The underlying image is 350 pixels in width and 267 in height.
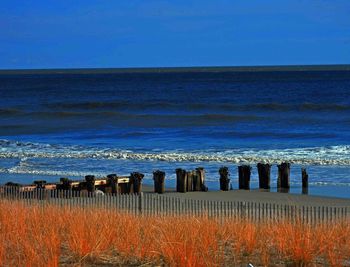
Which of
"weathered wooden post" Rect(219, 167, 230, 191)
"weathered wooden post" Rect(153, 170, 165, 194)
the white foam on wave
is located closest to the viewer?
"weathered wooden post" Rect(153, 170, 165, 194)

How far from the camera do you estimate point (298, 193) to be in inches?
1115

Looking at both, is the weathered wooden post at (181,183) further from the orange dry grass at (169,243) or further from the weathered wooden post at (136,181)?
the orange dry grass at (169,243)

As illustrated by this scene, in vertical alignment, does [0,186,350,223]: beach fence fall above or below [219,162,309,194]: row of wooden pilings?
below

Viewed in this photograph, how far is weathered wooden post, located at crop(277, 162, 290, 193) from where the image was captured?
29556mm

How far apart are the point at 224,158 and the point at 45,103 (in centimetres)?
6841

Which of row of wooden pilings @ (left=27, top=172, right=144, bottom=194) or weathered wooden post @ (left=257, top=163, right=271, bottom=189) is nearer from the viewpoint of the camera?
row of wooden pilings @ (left=27, top=172, right=144, bottom=194)

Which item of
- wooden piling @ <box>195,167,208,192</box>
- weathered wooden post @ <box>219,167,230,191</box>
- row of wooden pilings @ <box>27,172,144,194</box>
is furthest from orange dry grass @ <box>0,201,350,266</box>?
wooden piling @ <box>195,167,208,192</box>

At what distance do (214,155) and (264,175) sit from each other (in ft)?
35.3

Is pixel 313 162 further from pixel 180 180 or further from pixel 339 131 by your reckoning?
pixel 339 131

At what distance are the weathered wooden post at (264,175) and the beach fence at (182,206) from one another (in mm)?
8123

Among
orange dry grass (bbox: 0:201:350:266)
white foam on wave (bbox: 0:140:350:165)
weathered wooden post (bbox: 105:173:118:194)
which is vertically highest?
white foam on wave (bbox: 0:140:350:165)

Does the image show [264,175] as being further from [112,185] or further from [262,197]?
[112,185]

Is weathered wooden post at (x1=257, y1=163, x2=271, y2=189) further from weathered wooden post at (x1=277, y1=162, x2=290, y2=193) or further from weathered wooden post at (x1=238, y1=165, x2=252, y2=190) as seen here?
weathered wooden post at (x1=238, y1=165, x2=252, y2=190)

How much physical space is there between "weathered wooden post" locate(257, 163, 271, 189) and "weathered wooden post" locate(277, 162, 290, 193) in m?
0.39
